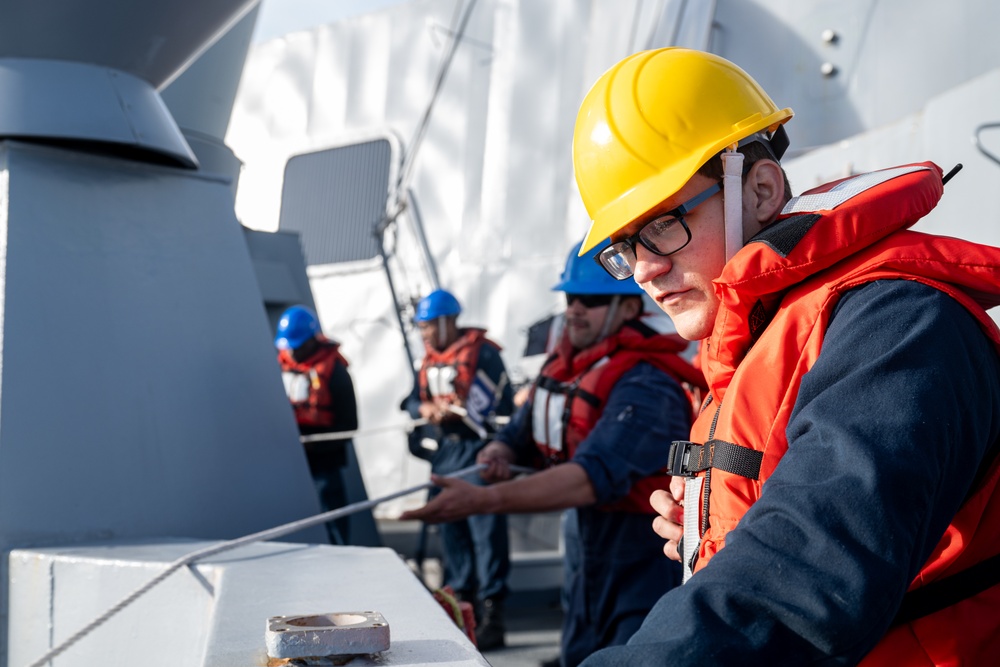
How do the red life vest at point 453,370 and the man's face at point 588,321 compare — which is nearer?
the man's face at point 588,321

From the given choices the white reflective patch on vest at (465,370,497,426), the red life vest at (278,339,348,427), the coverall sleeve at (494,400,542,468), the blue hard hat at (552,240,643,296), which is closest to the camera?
the blue hard hat at (552,240,643,296)

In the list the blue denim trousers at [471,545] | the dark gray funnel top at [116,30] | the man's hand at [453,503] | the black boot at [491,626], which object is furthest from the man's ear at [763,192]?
the black boot at [491,626]

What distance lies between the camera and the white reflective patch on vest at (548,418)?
3.26 m

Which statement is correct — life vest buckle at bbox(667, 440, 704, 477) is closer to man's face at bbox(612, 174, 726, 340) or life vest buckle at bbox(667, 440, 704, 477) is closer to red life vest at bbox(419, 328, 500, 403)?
man's face at bbox(612, 174, 726, 340)

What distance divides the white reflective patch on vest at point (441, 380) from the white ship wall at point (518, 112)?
224cm

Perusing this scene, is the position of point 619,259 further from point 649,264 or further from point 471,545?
point 471,545

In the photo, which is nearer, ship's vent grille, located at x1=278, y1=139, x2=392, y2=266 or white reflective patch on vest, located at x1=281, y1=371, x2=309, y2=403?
white reflective patch on vest, located at x1=281, y1=371, x2=309, y2=403

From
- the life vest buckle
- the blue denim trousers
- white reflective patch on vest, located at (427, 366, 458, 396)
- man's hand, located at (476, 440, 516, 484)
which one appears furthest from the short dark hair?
white reflective patch on vest, located at (427, 366, 458, 396)

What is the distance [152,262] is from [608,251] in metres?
1.60

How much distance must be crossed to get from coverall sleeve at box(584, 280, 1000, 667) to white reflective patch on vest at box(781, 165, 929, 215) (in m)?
0.22

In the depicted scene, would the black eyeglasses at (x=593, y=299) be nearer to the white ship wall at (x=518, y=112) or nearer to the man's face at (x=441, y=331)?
the white ship wall at (x=518, y=112)

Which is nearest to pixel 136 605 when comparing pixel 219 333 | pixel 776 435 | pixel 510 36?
pixel 219 333

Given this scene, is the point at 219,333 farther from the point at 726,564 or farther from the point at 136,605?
the point at 726,564

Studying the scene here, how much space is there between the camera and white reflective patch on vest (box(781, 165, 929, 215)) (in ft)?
4.04
